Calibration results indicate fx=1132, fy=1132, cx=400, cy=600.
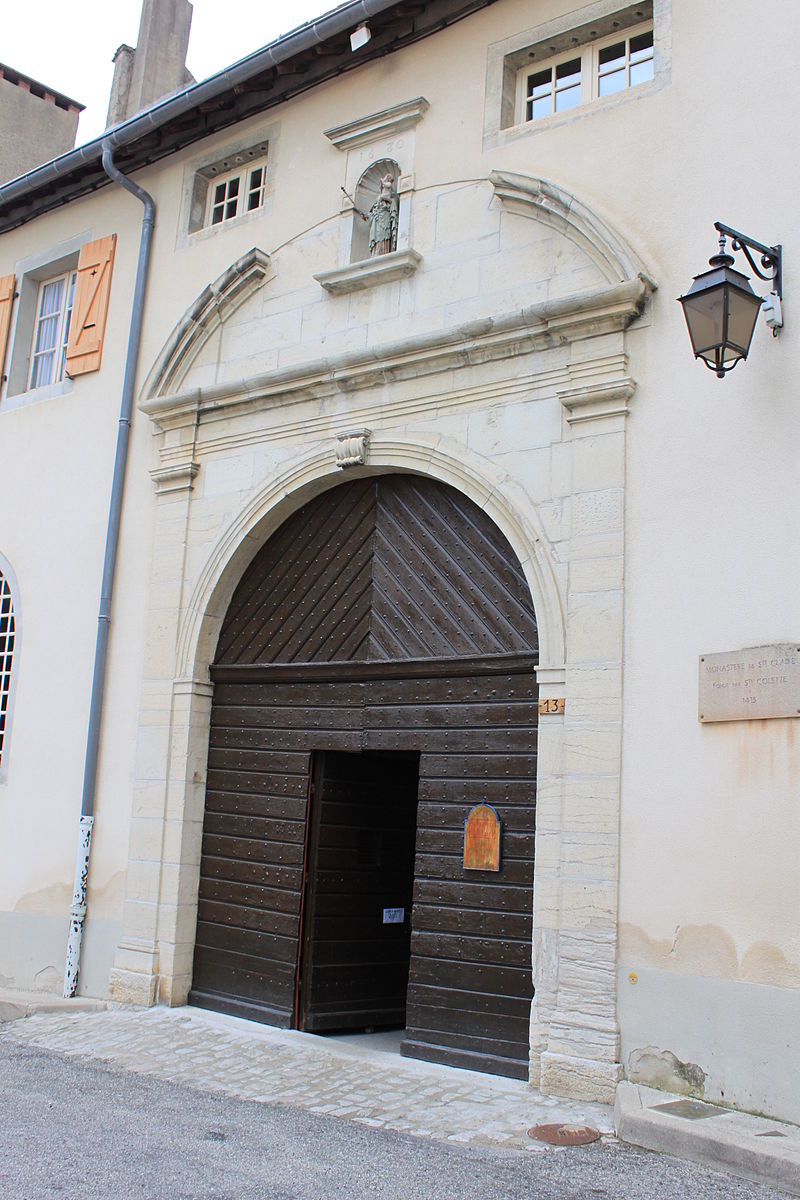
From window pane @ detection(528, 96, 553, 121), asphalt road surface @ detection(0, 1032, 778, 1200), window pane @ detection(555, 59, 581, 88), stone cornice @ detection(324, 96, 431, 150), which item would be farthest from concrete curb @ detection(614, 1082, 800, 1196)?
stone cornice @ detection(324, 96, 431, 150)

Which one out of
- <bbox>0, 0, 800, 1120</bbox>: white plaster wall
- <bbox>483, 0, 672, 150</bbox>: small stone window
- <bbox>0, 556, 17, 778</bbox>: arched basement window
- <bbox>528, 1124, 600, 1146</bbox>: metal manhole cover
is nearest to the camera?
<bbox>528, 1124, 600, 1146</bbox>: metal manhole cover

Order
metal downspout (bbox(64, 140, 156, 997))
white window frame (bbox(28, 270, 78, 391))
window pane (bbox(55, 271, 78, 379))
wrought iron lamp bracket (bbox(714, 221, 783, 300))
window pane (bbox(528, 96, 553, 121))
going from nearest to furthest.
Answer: wrought iron lamp bracket (bbox(714, 221, 783, 300))
window pane (bbox(528, 96, 553, 121))
metal downspout (bbox(64, 140, 156, 997))
window pane (bbox(55, 271, 78, 379))
white window frame (bbox(28, 270, 78, 391))

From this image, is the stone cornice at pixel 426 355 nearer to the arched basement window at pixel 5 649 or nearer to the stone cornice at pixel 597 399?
the stone cornice at pixel 597 399

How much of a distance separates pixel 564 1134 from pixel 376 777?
3204 millimetres

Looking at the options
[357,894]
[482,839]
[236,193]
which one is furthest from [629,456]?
[236,193]

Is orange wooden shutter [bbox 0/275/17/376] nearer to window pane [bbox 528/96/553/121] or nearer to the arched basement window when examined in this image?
the arched basement window

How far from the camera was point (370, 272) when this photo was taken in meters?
7.55

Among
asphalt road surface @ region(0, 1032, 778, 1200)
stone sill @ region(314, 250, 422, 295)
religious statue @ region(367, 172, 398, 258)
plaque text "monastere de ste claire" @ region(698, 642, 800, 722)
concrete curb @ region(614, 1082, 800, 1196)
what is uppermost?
religious statue @ region(367, 172, 398, 258)

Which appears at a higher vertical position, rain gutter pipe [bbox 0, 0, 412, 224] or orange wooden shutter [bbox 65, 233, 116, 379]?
rain gutter pipe [bbox 0, 0, 412, 224]

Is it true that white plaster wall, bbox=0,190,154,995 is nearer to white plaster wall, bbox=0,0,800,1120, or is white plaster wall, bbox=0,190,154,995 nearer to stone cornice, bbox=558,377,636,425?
white plaster wall, bbox=0,0,800,1120

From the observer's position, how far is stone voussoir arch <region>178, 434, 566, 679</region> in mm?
6434

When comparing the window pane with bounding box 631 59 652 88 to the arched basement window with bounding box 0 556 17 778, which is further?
the arched basement window with bounding box 0 556 17 778

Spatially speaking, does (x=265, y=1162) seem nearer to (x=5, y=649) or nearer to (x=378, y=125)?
(x=5, y=649)

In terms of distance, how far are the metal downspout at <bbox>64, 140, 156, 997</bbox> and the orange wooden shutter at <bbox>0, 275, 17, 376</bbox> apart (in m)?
1.68
